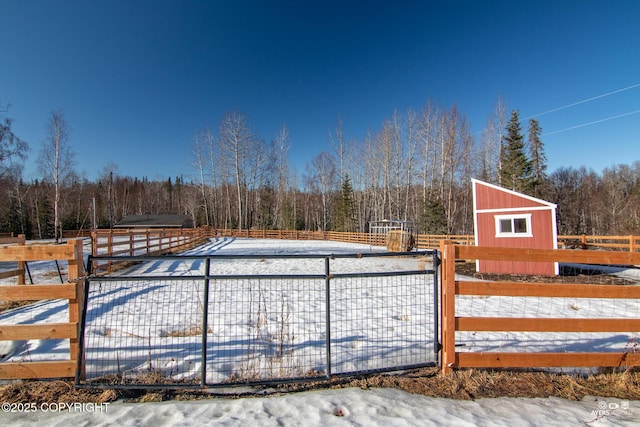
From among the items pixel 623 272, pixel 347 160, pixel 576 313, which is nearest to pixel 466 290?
pixel 576 313

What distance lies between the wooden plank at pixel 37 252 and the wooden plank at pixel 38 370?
1027mm

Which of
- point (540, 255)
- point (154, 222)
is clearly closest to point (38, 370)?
point (540, 255)

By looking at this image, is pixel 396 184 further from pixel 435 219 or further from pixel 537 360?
pixel 537 360

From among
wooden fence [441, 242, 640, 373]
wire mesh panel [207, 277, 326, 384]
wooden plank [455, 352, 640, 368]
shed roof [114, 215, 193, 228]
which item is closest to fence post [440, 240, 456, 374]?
wooden fence [441, 242, 640, 373]

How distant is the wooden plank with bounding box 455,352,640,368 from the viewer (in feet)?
9.56

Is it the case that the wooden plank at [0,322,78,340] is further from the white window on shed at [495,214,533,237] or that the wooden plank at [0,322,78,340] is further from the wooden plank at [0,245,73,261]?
the white window on shed at [495,214,533,237]

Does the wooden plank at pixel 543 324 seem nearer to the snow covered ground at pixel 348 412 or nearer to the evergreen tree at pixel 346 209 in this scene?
the snow covered ground at pixel 348 412

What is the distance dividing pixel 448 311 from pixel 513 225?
11.1m

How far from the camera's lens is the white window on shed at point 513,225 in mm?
11320

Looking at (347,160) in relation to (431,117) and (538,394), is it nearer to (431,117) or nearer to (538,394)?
(431,117)

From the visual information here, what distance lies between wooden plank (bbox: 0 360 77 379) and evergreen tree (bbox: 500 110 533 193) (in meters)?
33.5

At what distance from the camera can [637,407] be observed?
8.30ft

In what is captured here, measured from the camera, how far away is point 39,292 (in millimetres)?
2779
